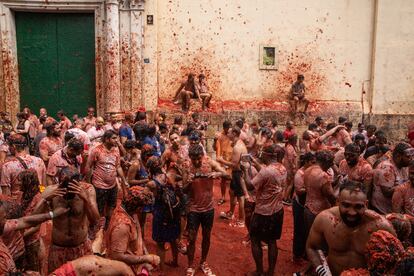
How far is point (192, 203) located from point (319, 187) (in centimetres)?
175

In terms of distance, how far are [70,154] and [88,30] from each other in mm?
8557

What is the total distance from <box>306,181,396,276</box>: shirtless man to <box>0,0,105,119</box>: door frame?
10.7 metres

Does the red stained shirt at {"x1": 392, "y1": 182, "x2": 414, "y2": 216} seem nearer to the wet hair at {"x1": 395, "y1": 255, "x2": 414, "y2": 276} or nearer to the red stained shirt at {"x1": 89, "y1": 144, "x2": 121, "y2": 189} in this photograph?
the wet hair at {"x1": 395, "y1": 255, "x2": 414, "y2": 276}

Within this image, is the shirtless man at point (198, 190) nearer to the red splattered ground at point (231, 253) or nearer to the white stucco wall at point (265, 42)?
the red splattered ground at point (231, 253)

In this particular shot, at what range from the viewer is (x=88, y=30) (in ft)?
43.8

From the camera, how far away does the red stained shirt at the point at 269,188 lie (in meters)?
5.38

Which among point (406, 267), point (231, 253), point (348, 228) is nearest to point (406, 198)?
point (348, 228)

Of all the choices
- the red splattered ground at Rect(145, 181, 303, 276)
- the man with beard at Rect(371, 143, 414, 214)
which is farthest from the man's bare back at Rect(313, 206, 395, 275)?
the red splattered ground at Rect(145, 181, 303, 276)

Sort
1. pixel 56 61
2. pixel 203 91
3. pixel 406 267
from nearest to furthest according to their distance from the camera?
1. pixel 406 267
2. pixel 203 91
3. pixel 56 61

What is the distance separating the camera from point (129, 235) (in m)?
3.71

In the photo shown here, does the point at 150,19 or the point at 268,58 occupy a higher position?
the point at 150,19

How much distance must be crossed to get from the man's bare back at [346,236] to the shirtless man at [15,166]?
12.0 ft

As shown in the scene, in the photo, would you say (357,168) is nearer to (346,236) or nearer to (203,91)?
(346,236)

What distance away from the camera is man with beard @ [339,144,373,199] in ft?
18.5
